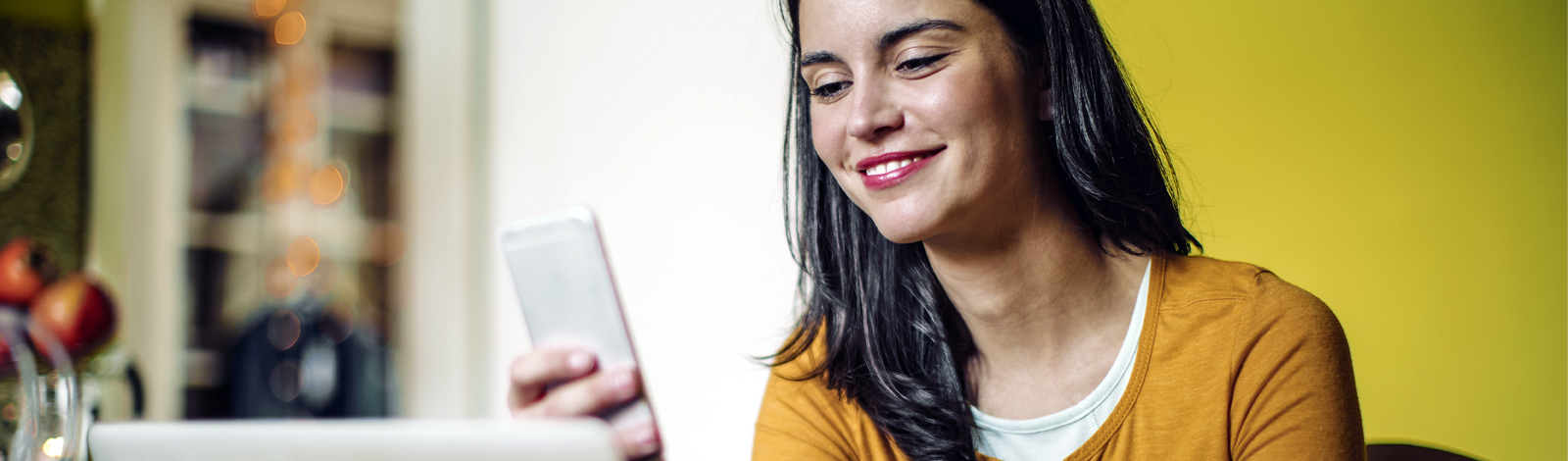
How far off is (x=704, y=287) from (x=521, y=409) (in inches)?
29.1

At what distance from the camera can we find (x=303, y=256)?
8.75 ft

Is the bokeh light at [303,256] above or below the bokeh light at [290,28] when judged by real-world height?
below

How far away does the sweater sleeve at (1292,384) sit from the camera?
69 centimetres

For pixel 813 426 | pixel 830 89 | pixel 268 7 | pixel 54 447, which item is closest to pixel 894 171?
pixel 830 89

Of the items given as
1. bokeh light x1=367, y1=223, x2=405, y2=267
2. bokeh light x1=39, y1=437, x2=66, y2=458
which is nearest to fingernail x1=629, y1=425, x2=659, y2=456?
bokeh light x1=39, y1=437, x2=66, y2=458

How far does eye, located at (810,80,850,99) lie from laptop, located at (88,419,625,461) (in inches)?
19.3

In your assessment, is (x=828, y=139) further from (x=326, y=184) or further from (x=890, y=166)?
(x=326, y=184)

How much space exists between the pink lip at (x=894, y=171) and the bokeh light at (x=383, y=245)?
88.2 inches

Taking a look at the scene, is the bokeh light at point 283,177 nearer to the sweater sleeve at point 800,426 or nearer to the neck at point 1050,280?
the sweater sleeve at point 800,426

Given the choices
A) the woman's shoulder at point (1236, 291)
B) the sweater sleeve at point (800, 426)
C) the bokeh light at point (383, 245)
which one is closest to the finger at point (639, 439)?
the sweater sleeve at point (800, 426)

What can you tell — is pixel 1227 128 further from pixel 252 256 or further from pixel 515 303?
pixel 252 256

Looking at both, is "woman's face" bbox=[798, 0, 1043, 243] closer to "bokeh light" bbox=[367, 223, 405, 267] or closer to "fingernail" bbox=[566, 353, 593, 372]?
"fingernail" bbox=[566, 353, 593, 372]

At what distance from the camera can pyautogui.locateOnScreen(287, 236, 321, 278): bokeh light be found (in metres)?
2.65

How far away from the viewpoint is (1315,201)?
70 cm
